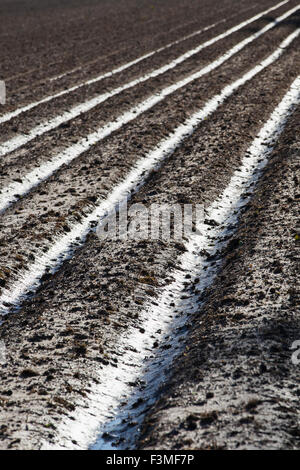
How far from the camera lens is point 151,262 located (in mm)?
9641

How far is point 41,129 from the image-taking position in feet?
57.1

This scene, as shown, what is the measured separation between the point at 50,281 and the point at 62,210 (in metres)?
2.73

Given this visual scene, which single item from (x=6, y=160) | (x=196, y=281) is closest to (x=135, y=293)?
(x=196, y=281)

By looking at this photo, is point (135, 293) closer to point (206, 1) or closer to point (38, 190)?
point (38, 190)

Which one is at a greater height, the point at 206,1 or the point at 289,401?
the point at 206,1

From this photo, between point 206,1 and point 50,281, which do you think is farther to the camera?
point 206,1

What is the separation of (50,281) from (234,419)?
4.31 metres

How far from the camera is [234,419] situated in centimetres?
572

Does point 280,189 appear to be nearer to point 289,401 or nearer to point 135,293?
point 135,293

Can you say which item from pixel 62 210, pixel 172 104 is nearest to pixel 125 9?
pixel 172 104

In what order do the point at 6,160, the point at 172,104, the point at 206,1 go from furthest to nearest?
the point at 206,1
the point at 172,104
the point at 6,160

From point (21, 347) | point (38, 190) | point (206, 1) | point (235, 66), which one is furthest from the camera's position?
point (206, 1)

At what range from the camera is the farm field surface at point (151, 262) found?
6137mm

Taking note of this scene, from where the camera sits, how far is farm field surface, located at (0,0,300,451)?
6137 millimetres
